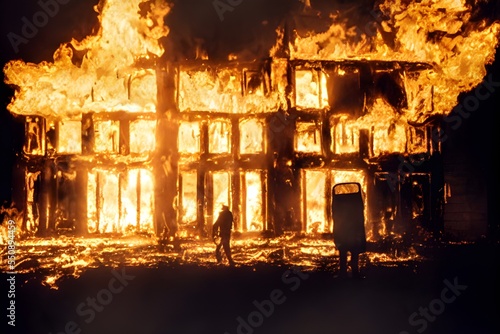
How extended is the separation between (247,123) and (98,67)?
4.32 metres

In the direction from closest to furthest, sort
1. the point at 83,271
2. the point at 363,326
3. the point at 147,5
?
the point at 363,326 < the point at 83,271 < the point at 147,5

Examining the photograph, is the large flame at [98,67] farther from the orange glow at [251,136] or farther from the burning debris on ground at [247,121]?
the orange glow at [251,136]

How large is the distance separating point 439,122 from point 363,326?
733cm

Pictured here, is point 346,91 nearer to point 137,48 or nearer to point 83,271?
point 137,48

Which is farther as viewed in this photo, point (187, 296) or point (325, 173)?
point (325, 173)

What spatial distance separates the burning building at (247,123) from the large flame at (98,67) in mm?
27

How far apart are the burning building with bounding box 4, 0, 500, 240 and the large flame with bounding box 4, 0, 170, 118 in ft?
0.09

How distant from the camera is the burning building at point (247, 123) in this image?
1172 cm

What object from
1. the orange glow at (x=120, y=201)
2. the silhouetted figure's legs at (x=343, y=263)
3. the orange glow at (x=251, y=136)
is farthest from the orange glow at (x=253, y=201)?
the silhouetted figure's legs at (x=343, y=263)

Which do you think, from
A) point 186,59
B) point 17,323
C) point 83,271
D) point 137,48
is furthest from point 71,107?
point 17,323

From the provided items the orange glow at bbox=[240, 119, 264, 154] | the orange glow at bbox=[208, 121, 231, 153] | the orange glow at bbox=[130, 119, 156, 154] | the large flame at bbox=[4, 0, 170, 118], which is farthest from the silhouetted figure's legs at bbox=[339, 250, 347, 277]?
the large flame at bbox=[4, 0, 170, 118]

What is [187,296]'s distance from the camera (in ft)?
29.5

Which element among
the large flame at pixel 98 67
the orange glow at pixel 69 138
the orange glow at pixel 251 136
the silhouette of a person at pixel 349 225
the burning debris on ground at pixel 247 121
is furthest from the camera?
the orange glow at pixel 251 136

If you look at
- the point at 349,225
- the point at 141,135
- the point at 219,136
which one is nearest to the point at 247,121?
the point at 219,136
